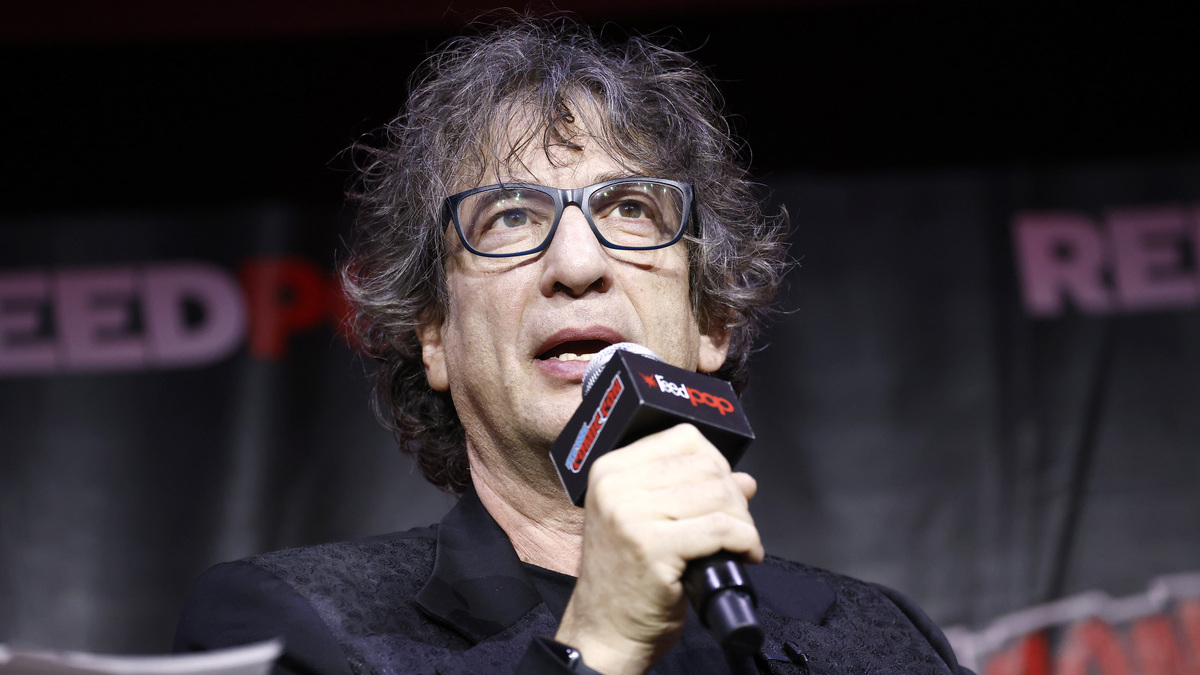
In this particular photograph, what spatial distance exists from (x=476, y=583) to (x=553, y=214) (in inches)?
21.7

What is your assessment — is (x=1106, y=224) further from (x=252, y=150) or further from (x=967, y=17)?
(x=252, y=150)

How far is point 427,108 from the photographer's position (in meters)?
1.90

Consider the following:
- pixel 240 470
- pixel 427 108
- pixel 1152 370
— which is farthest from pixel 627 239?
pixel 1152 370

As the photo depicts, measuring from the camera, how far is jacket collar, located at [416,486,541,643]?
1.36m

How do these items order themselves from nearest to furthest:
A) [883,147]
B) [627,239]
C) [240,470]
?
[627,239] → [240,470] → [883,147]

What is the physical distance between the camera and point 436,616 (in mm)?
1356

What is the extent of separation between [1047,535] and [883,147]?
1.23 metres

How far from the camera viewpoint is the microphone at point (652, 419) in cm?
93

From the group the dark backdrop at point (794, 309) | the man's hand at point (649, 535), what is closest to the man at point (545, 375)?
the man's hand at point (649, 535)

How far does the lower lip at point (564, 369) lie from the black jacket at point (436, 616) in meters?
0.27

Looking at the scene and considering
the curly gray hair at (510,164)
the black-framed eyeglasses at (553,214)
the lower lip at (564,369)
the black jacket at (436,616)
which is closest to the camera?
the black jacket at (436,616)

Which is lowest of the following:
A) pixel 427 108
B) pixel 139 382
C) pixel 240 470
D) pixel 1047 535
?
pixel 1047 535

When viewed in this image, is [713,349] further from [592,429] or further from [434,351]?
[592,429]

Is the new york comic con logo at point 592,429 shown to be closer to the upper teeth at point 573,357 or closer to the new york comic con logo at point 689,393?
the new york comic con logo at point 689,393
